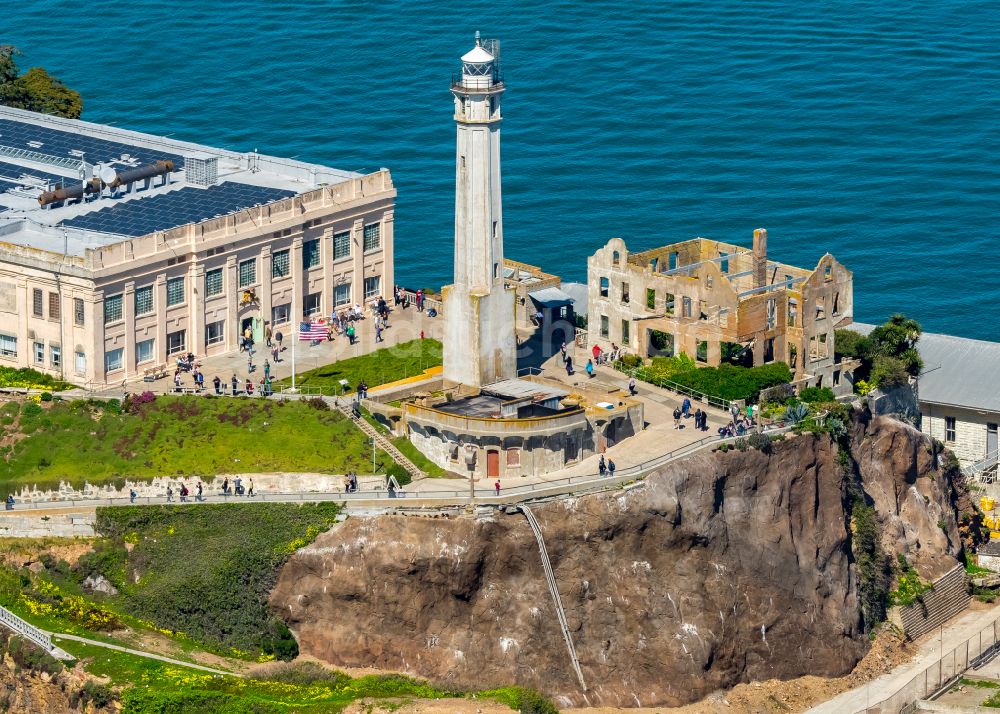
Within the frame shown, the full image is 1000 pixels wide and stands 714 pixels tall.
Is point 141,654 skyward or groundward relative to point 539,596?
groundward

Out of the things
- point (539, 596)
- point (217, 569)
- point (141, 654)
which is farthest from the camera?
point (217, 569)

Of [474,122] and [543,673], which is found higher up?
[474,122]

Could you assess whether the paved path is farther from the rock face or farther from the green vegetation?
the rock face

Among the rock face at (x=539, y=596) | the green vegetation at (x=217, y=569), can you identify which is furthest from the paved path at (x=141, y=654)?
the rock face at (x=539, y=596)

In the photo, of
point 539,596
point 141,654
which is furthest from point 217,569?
point 539,596

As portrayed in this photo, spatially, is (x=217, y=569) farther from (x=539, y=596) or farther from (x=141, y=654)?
(x=539, y=596)

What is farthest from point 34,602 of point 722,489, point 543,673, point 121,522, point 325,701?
point 722,489

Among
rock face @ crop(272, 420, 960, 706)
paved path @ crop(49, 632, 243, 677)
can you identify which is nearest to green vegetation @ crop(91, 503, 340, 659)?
rock face @ crop(272, 420, 960, 706)

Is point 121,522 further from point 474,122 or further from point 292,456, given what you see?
point 474,122
